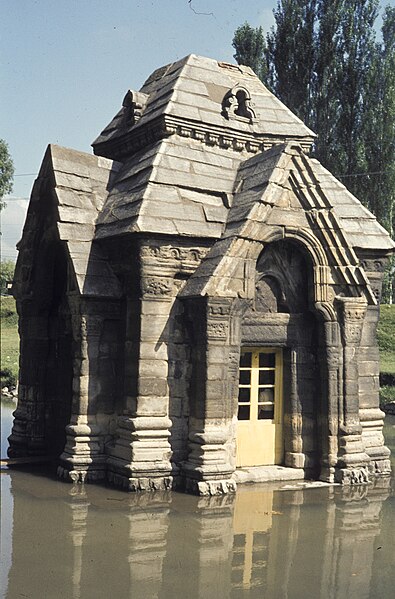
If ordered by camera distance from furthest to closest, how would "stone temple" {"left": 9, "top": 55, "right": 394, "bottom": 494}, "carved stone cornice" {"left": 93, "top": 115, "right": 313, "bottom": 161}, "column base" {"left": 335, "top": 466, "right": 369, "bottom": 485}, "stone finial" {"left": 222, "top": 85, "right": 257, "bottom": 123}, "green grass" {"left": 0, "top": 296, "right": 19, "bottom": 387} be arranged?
"green grass" {"left": 0, "top": 296, "right": 19, "bottom": 387} → "stone finial" {"left": 222, "top": 85, "right": 257, "bottom": 123} → "carved stone cornice" {"left": 93, "top": 115, "right": 313, "bottom": 161} → "column base" {"left": 335, "top": 466, "right": 369, "bottom": 485} → "stone temple" {"left": 9, "top": 55, "right": 394, "bottom": 494}

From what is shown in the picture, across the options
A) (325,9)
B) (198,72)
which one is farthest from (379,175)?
(198,72)

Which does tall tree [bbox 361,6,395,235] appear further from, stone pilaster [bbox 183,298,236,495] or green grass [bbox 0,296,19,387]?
stone pilaster [bbox 183,298,236,495]

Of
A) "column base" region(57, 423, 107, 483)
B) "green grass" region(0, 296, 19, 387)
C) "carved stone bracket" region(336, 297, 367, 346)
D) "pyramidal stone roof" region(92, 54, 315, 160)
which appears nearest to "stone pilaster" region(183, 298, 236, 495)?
"column base" region(57, 423, 107, 483)

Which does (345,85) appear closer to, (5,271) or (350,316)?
(350,316)

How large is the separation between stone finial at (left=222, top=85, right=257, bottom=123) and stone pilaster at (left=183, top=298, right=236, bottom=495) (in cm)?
Result: 378

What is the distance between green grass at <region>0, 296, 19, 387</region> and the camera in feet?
82.4

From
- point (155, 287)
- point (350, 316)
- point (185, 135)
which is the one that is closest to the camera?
point (155, 287)

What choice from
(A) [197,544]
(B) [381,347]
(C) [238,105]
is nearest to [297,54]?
(B) [381,347]

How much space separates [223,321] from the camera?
9.45m

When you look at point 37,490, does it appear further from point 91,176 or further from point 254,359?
point 91,176

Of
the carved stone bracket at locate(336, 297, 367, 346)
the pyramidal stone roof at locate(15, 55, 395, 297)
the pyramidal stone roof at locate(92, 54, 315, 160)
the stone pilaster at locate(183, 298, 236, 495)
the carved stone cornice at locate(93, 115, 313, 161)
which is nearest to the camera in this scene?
the stone pilaster at locate(183, 298, 236, 495)

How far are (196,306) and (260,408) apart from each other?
6.65ft

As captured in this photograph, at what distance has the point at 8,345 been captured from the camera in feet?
106

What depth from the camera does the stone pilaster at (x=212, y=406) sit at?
30.2ft
